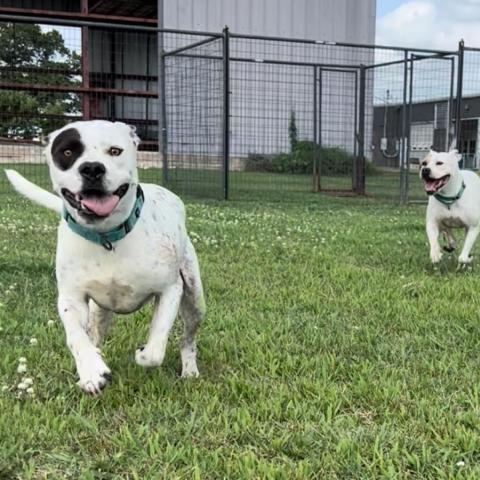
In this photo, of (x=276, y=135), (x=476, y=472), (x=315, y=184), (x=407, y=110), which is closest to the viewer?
(x=476, y=472)

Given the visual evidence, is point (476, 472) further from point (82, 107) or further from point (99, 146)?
point (82, 107)

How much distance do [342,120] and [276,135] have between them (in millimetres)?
1524

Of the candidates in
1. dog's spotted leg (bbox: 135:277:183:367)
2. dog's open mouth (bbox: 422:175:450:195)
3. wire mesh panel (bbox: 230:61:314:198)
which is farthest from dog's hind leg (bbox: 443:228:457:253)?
wire mesh panel (bbox: 230:61:314:198)

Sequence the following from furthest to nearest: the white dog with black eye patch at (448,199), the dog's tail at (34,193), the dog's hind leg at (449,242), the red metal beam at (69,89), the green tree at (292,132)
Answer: the green tree at (292,132), the red metal beam at (69,89), the dog's hind leg at (449,242), the white dog with black eye patch at (448,199), the dog's tail at (34,193)

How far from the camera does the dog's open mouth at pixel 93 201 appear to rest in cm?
238

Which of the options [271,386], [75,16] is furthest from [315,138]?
[271,386]

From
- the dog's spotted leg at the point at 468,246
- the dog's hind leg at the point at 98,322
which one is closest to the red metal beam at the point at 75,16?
the dog's spotted leg at the point at 468,246

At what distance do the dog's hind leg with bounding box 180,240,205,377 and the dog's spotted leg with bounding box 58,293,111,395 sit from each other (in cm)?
47

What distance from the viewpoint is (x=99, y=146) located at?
2.42m

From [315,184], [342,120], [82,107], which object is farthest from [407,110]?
[82,107]

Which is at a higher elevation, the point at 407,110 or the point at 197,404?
the point at 407,110

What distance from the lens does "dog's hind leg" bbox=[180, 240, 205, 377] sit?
2961mm

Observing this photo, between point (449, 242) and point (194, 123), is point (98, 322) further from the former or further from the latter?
point (194, 123)

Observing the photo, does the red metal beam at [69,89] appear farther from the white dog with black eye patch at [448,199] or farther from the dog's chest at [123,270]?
the dog's chest at [123,270]
